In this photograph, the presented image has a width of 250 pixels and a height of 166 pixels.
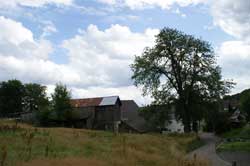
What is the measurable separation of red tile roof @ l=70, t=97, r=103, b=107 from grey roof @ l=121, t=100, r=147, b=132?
8251 millimetres

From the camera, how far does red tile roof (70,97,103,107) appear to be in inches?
3308

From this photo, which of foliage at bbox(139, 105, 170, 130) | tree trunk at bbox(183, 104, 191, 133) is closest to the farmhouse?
foliage at bbox(139, 105, 170, 130)

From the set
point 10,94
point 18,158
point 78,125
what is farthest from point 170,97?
point 10,94

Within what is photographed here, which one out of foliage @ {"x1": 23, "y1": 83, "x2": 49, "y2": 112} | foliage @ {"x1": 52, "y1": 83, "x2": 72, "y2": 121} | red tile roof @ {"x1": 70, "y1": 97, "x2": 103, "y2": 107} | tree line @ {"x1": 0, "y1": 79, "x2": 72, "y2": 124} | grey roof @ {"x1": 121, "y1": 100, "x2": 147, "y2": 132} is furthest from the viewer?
foliage @ {"x1": 23, "y1": 83, "x2": 49, "y2": 112}

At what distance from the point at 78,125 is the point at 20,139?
188 feet

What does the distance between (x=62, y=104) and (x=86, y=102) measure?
756cm

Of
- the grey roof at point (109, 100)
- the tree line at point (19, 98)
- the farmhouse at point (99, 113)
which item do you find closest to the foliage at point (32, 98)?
the tree line at point (19, 98)

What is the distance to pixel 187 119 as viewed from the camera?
7231 centimetres

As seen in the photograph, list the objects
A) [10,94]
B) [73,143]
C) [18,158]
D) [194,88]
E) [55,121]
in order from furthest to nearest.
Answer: [10,94], [55,121], [194,88], [73,143], [18,158]

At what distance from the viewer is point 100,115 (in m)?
82.7

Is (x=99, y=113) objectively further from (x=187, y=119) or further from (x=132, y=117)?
(x=187, y=119)

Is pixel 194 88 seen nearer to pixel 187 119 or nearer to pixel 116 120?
pixel 187 119

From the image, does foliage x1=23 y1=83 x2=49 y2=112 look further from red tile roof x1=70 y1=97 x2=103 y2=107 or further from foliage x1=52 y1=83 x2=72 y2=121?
foliage x1=52 y1=83 x2=72 y2=121

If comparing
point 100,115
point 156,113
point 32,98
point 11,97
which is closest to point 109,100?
point 100,115
